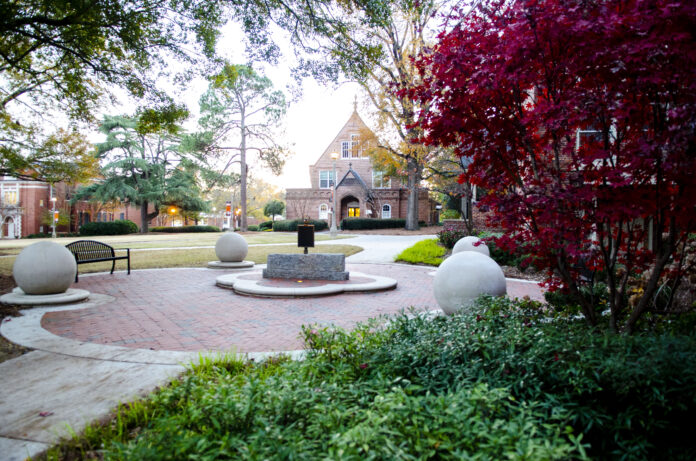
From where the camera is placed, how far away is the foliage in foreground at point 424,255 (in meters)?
14.3

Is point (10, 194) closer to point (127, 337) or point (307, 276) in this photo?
point (307, 276)

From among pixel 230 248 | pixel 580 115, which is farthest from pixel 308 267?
pixel 580 115

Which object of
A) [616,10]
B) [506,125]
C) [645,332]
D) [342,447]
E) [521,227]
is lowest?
[342,447]

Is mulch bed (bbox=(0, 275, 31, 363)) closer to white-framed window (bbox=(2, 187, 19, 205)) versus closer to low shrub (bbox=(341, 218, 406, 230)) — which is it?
low shrub (bbox=(341, 218, 406, 230))

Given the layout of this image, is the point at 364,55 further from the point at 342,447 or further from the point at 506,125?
the point at 342,447

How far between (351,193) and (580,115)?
126 ft

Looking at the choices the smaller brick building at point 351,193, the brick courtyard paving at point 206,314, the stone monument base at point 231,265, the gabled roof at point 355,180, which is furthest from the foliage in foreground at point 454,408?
the smaller brick building at point 351,193

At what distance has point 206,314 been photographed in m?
6.73

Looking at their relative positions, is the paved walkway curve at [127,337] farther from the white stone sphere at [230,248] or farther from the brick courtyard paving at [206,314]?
the white stone sphere at [230,248]

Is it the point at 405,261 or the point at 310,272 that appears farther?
the point at 405,261

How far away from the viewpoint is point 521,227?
3951 millimetres

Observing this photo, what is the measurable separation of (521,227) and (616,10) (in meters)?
1.97

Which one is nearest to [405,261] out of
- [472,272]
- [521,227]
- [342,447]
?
[472,272]

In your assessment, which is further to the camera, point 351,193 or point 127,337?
point 351,193
